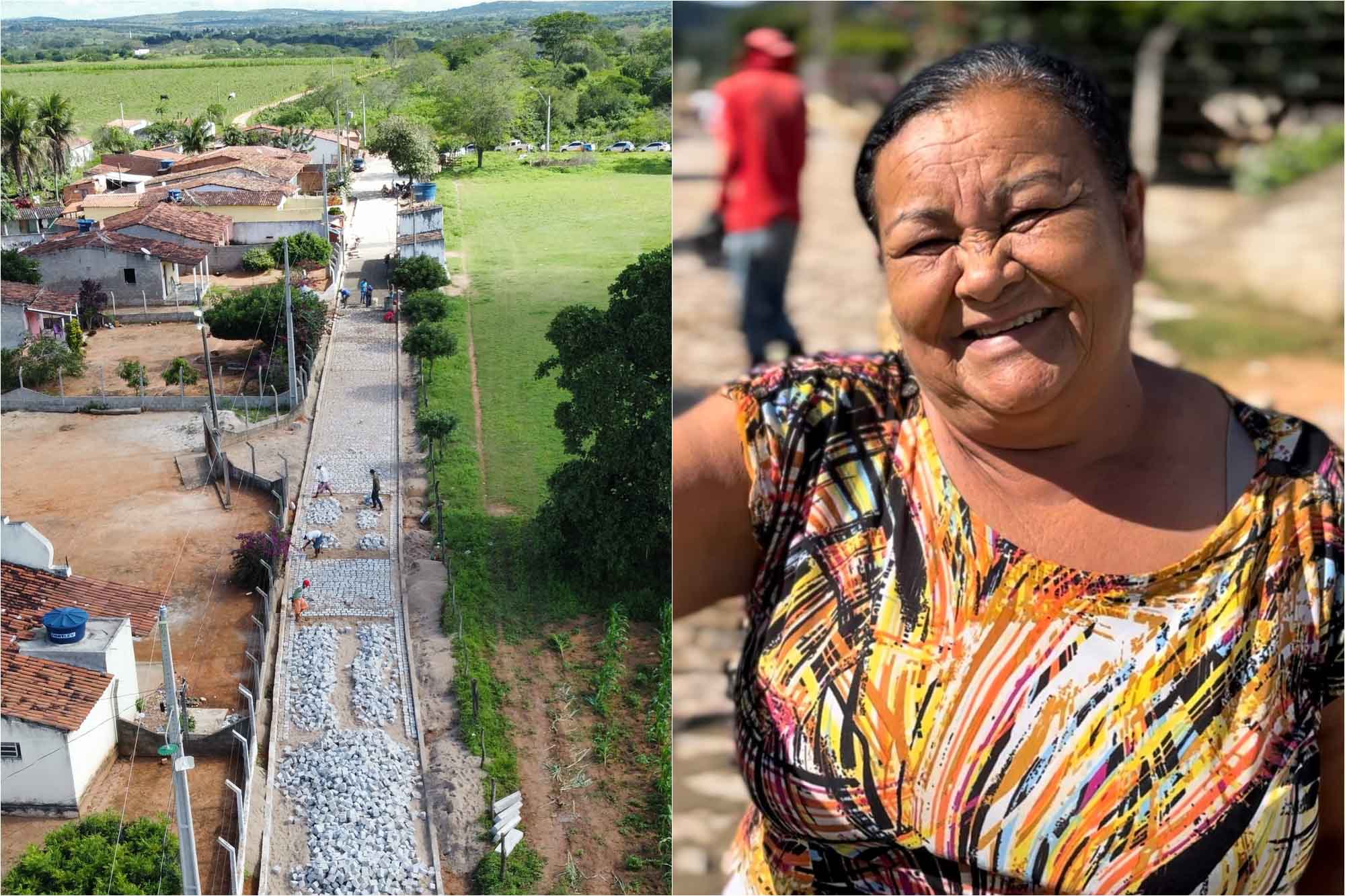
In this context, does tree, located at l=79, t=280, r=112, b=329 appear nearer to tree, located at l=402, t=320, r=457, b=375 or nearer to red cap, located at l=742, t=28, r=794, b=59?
tree, located at l=402, t=320, r=457, b=375

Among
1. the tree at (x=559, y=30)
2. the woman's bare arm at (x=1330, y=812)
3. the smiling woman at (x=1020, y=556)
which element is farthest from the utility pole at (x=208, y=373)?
the woman's bare arm at (x=1330, y=812)

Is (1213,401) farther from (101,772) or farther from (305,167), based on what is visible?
(305,167)

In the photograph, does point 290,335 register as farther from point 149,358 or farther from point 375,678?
point 375,678

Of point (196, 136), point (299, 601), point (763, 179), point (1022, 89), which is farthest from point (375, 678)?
point (1022, 89)

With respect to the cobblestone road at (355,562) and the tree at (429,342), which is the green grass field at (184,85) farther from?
the tree at (429,342)

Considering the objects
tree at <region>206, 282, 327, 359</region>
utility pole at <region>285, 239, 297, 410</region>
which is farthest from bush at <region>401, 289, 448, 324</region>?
utility pole at <region>285, 239, 297, 410</region>
